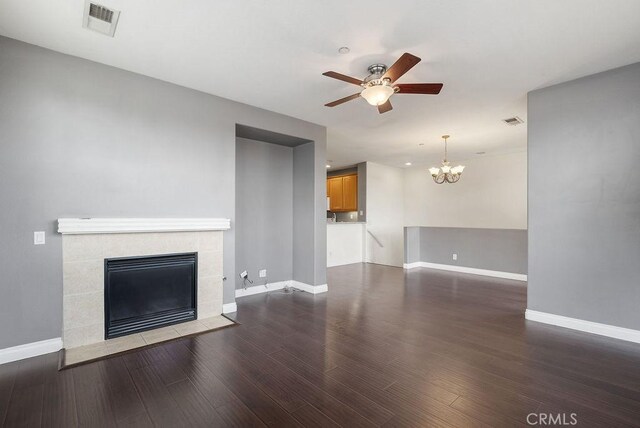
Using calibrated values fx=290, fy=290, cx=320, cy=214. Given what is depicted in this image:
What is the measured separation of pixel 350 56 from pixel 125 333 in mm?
3679

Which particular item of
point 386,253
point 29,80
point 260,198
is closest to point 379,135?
point 260,198

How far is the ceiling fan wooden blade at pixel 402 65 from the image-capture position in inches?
87.1

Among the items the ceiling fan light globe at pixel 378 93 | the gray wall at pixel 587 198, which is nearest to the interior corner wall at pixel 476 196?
the gray wall at pixel 587 198

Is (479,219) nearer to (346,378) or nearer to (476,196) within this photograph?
(476,196)

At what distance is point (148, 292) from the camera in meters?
3.28

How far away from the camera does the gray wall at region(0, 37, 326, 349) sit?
2598mm

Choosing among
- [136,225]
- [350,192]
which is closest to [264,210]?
[136,225]

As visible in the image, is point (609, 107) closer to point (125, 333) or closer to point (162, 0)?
point (162, 0)

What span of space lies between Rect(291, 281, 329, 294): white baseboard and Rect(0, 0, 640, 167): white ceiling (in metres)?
2.91

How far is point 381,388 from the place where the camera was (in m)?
2.19

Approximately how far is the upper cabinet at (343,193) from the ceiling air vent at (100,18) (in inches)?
256

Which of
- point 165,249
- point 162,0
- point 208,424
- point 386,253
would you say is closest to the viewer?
point 208,424

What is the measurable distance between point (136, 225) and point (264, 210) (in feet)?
7.00

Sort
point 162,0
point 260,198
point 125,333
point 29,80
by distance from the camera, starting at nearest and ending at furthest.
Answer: point 162,0 → point 29,80 → point 125,333 → point 260,198
